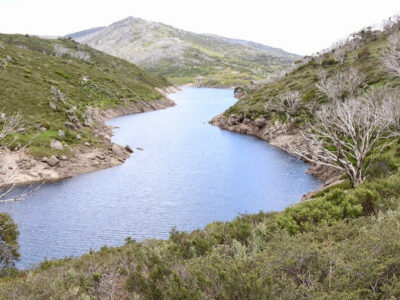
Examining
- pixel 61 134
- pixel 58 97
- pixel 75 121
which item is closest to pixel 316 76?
pixel 75 121

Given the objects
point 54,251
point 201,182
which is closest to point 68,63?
point 201,182

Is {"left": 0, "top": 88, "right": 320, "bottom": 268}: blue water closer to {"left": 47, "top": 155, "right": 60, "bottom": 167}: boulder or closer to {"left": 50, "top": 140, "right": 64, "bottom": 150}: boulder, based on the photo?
{"left": 47, "top": 155, "right": 60, "bottom": 167}: boulder

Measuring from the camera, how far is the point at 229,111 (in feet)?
302

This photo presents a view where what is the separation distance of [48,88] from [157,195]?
55.0m

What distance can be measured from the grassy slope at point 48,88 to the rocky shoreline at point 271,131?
37.2 metres

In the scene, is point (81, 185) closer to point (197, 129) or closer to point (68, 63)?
point (197, 129)

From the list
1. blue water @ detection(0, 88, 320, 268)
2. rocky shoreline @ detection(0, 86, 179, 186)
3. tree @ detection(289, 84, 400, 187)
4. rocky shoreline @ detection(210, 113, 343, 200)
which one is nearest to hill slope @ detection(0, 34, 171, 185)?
rocky shoreline @ detection(0, 86, 179, 186)

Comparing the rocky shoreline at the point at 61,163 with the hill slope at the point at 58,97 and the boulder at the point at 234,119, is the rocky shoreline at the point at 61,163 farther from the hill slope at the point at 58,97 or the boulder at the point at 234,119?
the boulder at the point at 234,119

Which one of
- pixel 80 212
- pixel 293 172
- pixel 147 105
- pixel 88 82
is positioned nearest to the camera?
pixel 80 212

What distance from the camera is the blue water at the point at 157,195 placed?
29.5 metres

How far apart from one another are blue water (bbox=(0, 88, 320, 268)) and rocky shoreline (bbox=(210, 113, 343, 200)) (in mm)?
2138

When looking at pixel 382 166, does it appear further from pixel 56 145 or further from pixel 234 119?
pixel 234 119

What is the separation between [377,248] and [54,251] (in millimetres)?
25908

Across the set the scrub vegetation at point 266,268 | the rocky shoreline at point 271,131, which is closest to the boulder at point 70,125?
the rocky shoreline at point 271,131
